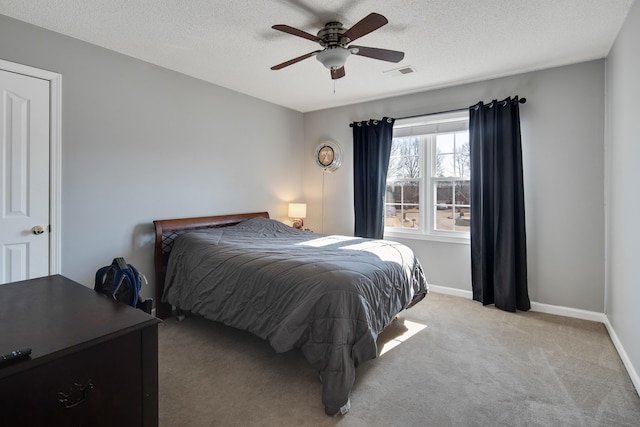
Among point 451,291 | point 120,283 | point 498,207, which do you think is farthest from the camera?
point 451,291

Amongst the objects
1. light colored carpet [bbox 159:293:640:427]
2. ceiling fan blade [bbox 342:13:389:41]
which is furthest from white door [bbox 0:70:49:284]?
ceiling fan blade [bbox 342:13:389:41]

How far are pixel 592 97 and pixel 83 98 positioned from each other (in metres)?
4.79

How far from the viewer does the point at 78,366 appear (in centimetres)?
97

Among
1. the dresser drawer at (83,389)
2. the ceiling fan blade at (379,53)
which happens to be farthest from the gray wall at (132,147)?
the dresser drawer at (83,389)

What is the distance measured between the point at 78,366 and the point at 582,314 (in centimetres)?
415

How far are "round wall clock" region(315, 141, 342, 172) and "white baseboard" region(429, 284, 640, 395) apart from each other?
220cm

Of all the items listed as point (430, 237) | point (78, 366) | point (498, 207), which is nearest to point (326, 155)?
point (430, 237)

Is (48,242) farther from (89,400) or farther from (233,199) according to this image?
(89,400)

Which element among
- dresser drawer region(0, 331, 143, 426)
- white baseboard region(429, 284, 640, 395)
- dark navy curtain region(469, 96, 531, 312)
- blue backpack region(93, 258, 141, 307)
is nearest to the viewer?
dresser drawer region(0, 331, 143, 426)

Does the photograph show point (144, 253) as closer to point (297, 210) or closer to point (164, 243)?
point (164, 243)

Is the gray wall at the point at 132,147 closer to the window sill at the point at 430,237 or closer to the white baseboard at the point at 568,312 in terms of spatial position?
the window sill at the point at 430,237

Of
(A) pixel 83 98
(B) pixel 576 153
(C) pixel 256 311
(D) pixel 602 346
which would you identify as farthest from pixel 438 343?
(A) pixel 83 98

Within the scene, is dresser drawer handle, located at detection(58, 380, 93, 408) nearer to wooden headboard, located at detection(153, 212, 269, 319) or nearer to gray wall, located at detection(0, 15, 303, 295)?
gray wall, located at detection(0, 15, 303, 295)

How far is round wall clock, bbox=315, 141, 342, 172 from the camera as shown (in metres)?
4.91
